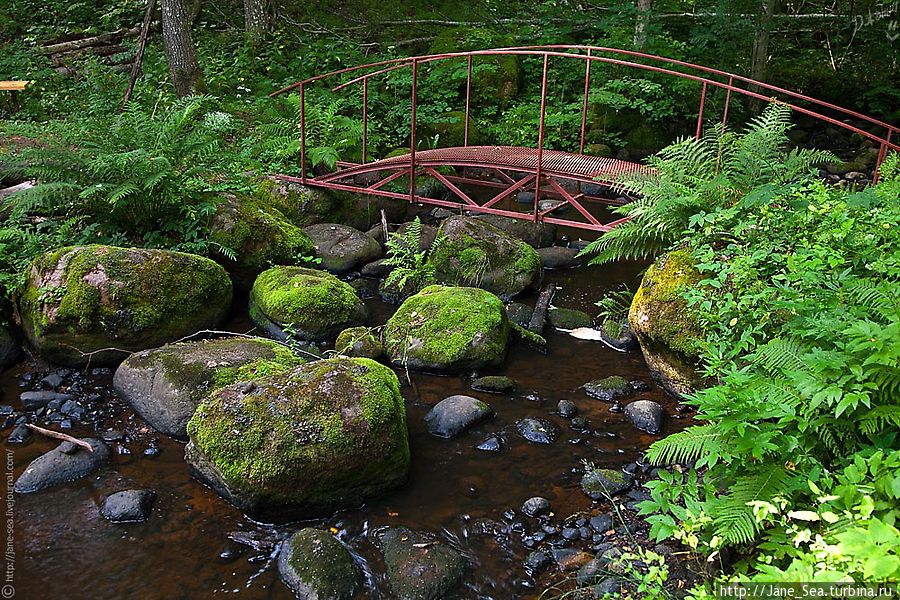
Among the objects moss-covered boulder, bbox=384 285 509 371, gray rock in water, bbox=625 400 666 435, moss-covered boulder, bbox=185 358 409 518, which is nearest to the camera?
moss-covered boulder, bbox=185 358 409 518

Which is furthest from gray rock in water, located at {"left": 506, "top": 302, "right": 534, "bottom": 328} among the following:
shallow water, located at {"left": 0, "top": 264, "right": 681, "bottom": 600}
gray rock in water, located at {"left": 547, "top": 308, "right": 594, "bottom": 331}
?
shallow water, located at {"left": 0, "top": 264, "right": 681, "bottom": 600}

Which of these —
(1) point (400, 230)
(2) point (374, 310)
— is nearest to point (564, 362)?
(2) point (374, 310)

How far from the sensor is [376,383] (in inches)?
187

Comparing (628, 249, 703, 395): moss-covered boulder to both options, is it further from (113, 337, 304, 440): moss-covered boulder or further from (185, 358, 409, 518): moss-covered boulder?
(113, 337, 304, 440): moss-covered boulder

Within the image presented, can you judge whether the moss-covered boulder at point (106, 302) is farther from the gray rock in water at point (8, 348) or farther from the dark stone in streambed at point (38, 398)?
the dark stone in streambed at point (38, 398)

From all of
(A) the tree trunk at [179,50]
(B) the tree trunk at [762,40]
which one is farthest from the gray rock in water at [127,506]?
(B) the tree trunk at [762,40]

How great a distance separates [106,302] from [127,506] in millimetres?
2233

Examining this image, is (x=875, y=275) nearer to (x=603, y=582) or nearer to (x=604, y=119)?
(x=603, y=582)

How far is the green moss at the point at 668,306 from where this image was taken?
5.55m

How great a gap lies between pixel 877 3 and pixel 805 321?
12852 millimetres

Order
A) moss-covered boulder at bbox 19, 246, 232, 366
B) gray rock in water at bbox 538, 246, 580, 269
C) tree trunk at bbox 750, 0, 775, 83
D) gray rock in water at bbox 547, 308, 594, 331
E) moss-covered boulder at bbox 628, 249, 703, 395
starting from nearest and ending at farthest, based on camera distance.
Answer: moss-covered boulder at bbox 628, 249, 703, 395
moss-covered boulder at bbox 19, 246, 232, 366
gray rock in water at bbox 547, 308, 594, 331
gray rock in water at bbox 538, 246, 580, 269
tree trunk at bbox 750, 0, 775, 83

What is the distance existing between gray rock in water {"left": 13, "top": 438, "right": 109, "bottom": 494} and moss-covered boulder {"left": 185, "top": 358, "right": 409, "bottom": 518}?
0.67m

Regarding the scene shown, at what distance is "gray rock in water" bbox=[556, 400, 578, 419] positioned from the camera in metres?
5.50

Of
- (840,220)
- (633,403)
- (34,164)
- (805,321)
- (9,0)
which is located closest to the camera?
(805,321)
